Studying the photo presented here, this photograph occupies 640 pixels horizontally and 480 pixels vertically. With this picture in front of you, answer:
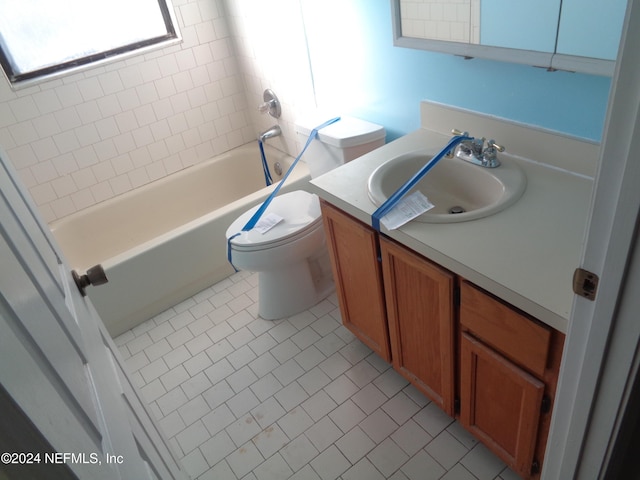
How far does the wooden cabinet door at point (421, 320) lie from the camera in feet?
4.84

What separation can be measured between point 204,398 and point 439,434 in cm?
96

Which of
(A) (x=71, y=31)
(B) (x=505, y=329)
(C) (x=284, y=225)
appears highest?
(A) (x=71, y=31)

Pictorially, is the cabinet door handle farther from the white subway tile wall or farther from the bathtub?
the white subway tile wall

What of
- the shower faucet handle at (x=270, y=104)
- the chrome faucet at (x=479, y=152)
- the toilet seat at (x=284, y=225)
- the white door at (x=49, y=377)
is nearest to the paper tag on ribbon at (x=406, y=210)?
the chrome faucet at (x=479, y=152)

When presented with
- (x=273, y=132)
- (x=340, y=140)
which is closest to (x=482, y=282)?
(x=340, y=140)

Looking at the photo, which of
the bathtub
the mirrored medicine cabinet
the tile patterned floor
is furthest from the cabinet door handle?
the bathtub

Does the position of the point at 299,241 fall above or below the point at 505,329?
below

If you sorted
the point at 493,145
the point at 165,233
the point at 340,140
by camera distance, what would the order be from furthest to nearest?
the point at 165,233
the point at 340,140
the point at 493,145

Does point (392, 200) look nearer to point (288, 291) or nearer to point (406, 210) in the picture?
point (406, 210)

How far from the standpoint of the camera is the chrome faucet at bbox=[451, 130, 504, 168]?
1.62 m

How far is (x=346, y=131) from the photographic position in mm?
2180

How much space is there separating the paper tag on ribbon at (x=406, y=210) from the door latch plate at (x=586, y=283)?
0.61 m

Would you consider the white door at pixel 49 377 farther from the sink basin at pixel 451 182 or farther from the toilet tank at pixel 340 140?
the toilet tank at pixel 340 140

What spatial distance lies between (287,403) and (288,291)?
56cm
